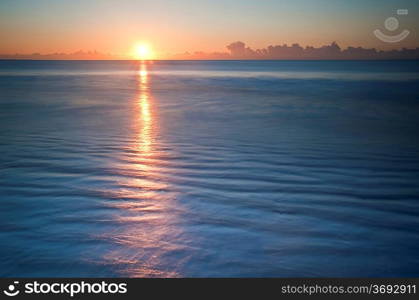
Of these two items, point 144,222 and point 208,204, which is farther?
point 208,204

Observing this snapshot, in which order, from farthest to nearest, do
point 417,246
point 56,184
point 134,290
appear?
1. point 56,184
2. point 417,246
3. point 134,290

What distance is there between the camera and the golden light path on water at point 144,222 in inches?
144

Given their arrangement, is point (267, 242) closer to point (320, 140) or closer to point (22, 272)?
point (22, 272)

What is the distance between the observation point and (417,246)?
4051mm

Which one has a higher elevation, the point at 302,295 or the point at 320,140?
the point at 320,140

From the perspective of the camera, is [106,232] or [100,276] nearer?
[100,276]

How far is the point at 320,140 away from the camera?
31.5ft

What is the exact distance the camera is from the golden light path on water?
12.0 ft

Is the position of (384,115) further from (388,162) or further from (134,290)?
(134,290)

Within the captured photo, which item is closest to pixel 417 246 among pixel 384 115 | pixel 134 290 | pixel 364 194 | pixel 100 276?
pixel 364 194

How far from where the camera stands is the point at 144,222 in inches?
179

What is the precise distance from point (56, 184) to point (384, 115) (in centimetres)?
1388

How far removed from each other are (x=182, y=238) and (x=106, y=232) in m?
0.95

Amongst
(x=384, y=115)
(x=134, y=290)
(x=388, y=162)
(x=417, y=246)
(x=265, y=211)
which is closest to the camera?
(x=134, y=290)
